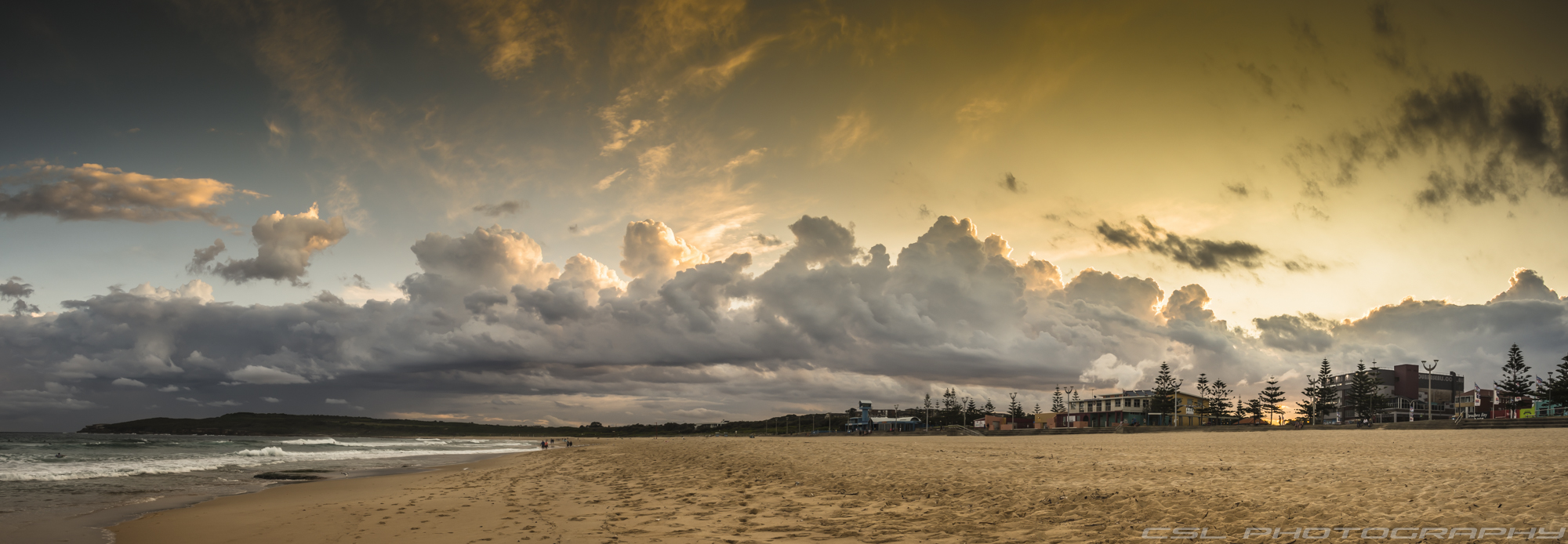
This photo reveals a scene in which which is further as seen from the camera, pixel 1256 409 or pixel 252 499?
pixel 1256 409

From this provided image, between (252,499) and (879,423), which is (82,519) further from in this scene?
(879,423)

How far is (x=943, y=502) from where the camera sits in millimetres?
13070

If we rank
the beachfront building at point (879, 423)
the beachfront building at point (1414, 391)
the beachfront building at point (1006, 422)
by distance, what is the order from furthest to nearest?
the beachfront building at point (879, 423) < the beachfront building at point (1006, 422) < the beachfront building at point (1414, 391)

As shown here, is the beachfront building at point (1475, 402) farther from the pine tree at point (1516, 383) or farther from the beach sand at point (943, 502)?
the beach sand at point (943, 502)

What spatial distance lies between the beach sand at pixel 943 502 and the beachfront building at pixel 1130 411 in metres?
97.8

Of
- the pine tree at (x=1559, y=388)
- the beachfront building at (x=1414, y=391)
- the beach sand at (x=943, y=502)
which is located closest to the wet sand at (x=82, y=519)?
the beach sand at (x=943, y=502)

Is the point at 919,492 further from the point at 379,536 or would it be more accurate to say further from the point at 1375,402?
the point at 1375,402

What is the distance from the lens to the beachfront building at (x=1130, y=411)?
111 metres

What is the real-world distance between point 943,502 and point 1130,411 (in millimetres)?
119501

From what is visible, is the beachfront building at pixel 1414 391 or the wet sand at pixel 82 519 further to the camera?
the beachfront building at pixel 1414 391

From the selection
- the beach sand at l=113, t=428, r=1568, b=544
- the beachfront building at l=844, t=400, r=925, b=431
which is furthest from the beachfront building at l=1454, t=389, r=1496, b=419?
the beach sand at l=113, t=428, r=1568, b=544

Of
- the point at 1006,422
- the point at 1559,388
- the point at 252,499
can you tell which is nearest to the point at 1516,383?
the point at 1559,388

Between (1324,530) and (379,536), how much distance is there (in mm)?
14618

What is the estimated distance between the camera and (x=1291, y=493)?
12078mm
